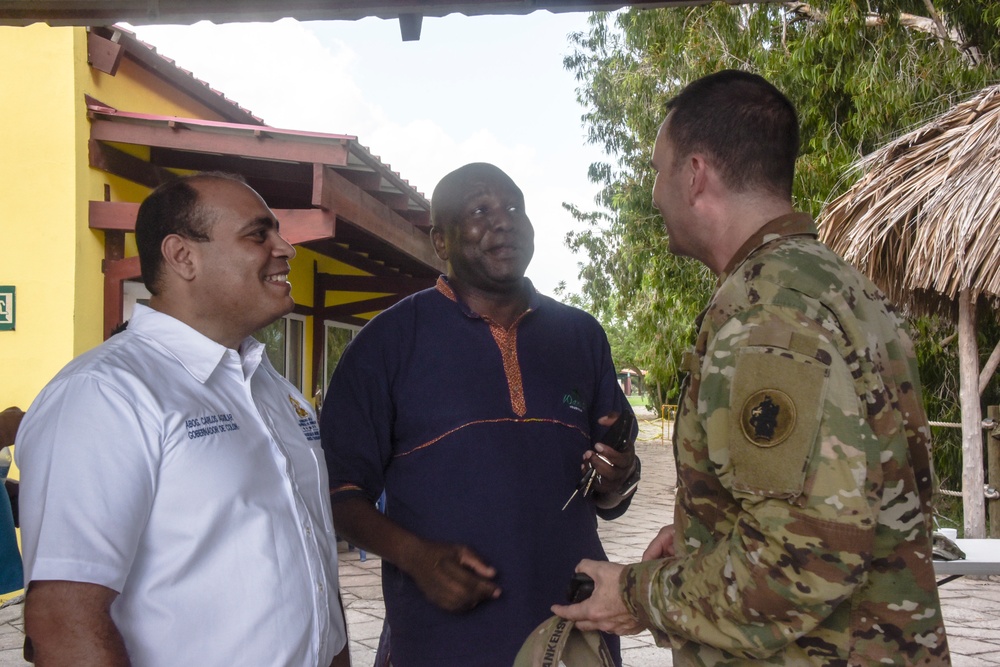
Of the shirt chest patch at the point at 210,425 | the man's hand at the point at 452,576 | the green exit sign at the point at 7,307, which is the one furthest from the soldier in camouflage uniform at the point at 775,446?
the green exit sign at the point at 7,307

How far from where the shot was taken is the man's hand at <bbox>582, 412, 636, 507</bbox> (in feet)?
8.44

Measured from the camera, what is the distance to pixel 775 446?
153cm

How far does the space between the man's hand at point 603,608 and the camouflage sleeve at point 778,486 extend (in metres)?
0.18

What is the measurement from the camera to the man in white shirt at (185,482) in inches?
63.0

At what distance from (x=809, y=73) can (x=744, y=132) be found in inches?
391

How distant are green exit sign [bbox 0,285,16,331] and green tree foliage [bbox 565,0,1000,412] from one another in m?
7.42

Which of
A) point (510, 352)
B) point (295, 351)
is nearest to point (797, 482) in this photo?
point (510, 352)

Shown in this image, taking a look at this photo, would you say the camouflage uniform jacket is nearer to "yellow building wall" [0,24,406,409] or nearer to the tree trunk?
"yellow building wall" [0,24,406,409]

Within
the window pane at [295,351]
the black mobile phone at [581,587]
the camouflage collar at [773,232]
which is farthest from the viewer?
the window pane at [295,351]

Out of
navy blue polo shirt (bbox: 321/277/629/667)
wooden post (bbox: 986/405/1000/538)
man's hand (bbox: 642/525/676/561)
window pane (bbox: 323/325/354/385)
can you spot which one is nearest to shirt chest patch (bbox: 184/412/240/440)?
navy blue polo shirt (bbox: 321/277/629/667)

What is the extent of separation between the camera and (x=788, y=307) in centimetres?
162

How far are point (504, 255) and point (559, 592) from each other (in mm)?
969

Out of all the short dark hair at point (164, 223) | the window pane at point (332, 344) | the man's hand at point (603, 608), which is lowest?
the window pane at point (332, 344)

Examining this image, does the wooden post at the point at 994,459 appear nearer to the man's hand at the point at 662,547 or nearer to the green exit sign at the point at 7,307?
the man's hand at the point at 662,547
